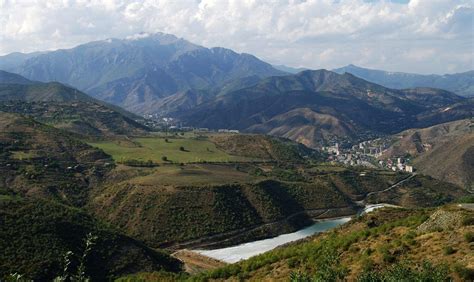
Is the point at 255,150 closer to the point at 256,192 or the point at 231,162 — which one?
the point at 231,162

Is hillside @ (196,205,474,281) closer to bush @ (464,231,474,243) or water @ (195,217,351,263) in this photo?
bush @ (464,231,474,243)

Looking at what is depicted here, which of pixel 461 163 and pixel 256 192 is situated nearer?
pixel 256 192

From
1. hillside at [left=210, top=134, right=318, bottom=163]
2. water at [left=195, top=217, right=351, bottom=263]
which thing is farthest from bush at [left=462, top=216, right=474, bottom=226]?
hillside at [left=210, top=134, right=318, bottom=163]

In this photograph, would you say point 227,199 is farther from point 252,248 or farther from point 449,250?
point 449,250

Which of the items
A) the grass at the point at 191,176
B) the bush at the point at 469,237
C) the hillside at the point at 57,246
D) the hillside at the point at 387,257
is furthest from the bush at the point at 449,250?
the grass at the point at 191,176

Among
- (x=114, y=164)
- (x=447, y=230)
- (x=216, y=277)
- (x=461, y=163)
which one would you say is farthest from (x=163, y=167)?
(x=461, y=163)

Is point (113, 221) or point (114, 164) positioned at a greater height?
point (114, 164)

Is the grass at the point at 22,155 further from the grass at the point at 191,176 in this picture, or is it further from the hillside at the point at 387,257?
the hillside at the point at 387,257
